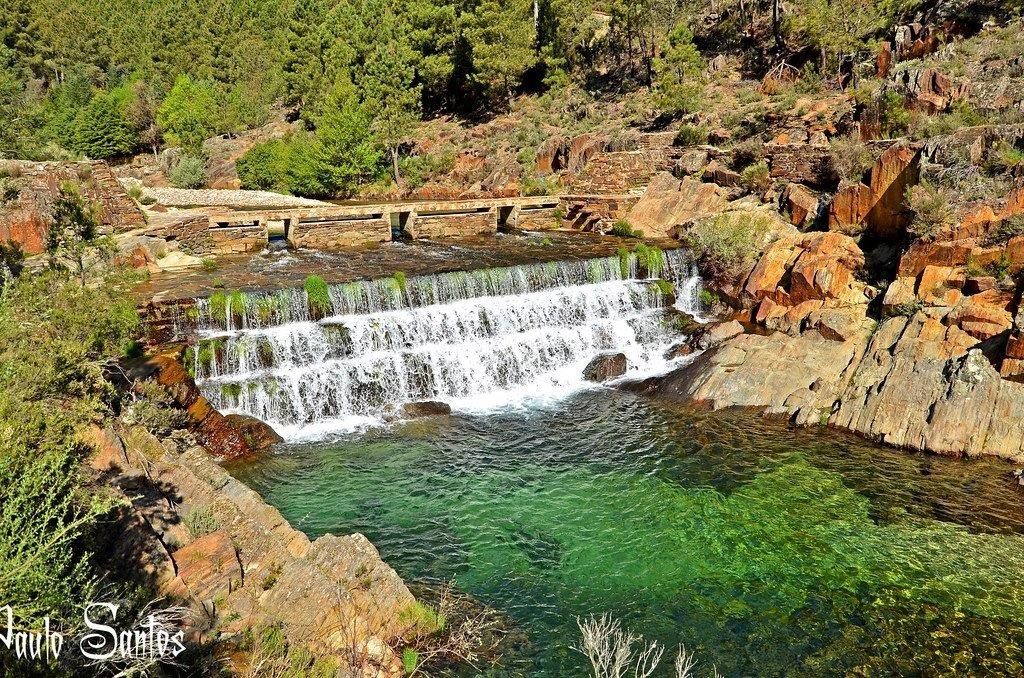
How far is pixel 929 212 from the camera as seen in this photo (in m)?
17.4

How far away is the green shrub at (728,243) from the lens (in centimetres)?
2092

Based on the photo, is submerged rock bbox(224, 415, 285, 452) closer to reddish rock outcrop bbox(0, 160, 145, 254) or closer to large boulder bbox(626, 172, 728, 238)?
reddish rock outcrop bbox(0, 160, 145, 254)

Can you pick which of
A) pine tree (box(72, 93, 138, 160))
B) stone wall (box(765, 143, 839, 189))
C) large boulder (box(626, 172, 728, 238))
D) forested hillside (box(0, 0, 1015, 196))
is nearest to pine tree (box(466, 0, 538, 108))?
forested hillside (box(0, 0, 1015, 196))

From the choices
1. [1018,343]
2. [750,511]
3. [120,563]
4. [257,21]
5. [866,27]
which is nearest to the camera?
[120,563]

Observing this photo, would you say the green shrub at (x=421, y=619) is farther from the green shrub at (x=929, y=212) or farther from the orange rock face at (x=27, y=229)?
the orange rock face at (x=27, y=229)

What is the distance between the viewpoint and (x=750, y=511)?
11828 mm

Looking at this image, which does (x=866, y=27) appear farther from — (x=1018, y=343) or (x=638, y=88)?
(x=1018, y=343)

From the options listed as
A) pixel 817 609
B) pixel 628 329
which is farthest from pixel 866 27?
pixel 817 609

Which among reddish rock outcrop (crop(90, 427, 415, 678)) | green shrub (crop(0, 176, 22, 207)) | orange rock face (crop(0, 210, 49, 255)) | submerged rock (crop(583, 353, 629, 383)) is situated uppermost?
green shrub (crop(0, 176, 22, 207))

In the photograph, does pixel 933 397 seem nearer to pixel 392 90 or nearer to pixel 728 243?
pixel 728 243

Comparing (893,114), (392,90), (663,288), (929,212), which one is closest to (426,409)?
(663,288)

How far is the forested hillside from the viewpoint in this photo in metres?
37.7

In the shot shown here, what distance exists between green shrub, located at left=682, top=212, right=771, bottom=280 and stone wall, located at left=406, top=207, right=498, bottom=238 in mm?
8958

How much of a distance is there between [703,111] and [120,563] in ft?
119
